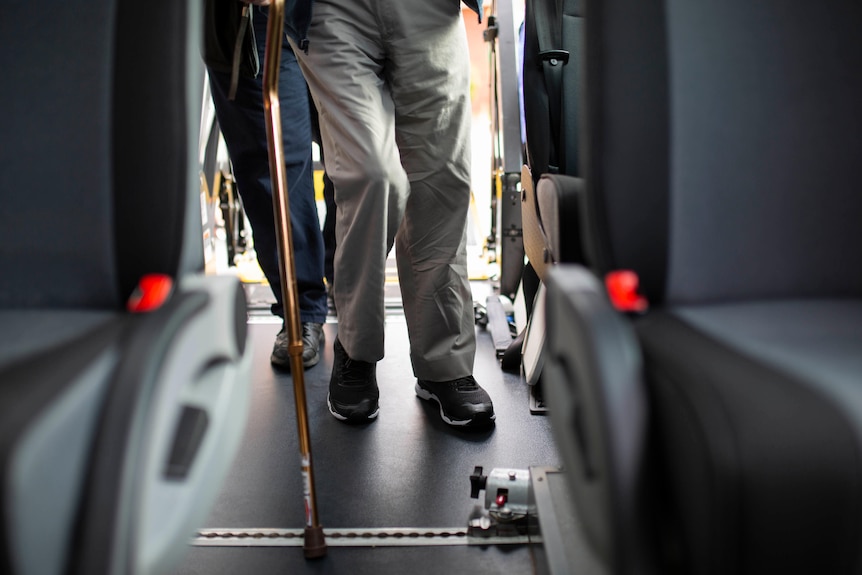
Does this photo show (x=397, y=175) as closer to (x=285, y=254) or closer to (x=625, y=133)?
(x=285, y=254)

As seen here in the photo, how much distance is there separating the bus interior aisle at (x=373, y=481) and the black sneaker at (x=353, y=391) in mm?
31

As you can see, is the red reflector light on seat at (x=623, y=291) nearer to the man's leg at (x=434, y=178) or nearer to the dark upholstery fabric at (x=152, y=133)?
the dark upholstery fabric at (x=152, y=133)

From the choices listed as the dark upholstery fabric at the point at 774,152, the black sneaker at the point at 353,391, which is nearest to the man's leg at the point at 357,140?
the black sneaker at the point at 353,391

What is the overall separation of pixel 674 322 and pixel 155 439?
54 centimetres

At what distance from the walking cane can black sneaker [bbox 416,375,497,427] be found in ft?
2.02

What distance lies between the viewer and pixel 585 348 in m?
0.63

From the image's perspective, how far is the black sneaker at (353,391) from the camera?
181 centimetres

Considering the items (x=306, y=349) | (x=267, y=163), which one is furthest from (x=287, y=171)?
(x=306, y=349)

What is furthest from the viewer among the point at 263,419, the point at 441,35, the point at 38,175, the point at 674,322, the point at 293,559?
the point at 263,419

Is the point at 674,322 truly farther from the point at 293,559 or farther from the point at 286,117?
the point at 286,117

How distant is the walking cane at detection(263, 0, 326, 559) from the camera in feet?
3.81

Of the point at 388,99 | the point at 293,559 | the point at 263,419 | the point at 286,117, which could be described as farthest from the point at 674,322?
the point at 286,117

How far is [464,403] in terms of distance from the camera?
1.75 metres

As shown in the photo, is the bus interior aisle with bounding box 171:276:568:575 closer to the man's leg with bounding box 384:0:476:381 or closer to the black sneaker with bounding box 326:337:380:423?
the black sneaker with bounding box 326:337:380:423
